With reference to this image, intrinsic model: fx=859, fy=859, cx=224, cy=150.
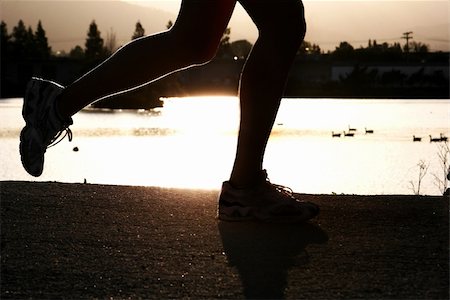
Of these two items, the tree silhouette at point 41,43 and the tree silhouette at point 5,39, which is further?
the tree silhouette at point 41,43

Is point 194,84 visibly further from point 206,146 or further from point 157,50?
point 157,50

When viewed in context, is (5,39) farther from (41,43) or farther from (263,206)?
(263,206)

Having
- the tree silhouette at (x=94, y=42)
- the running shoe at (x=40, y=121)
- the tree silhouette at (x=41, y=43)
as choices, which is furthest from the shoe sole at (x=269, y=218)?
the tree silhouette at (x=94, y=42)

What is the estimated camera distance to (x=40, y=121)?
3475mm

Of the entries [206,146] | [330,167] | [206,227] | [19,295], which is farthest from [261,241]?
[206,146]

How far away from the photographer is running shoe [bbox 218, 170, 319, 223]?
3.41 meters

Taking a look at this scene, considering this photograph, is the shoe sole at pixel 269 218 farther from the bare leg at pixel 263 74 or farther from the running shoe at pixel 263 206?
the bare leg at pixel 263 74

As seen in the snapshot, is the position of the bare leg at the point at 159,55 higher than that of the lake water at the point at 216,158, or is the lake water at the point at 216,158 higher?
the lake water at the point at 216,158

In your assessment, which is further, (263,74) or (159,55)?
(263,74)

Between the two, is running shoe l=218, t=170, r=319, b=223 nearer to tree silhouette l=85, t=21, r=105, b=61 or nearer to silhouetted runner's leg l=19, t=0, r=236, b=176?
silhouetted runner's leg l=19, t=0, r=236, b=176

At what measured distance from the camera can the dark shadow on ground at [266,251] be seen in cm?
257

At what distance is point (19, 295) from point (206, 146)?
4381 centimetres

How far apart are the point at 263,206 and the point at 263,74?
53cm

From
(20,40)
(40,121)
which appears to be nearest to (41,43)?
(20,40)
